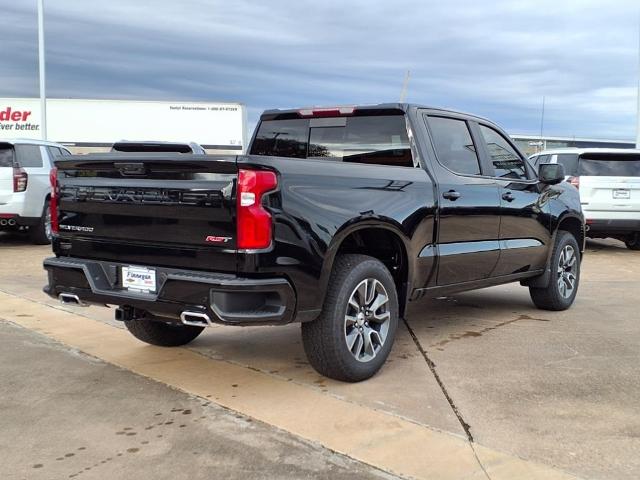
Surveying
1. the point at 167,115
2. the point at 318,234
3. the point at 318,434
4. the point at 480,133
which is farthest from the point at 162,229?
the point at 167,115

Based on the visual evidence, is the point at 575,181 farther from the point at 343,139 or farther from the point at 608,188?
the point at 343,139

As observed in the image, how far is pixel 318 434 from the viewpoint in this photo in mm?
3627

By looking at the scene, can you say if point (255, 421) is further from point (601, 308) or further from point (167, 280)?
point (601, 308)

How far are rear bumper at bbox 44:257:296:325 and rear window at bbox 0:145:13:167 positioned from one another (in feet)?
26.1

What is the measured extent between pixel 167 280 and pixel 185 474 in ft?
3.80

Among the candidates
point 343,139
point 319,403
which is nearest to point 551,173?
point 343,139

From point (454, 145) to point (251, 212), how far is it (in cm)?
236

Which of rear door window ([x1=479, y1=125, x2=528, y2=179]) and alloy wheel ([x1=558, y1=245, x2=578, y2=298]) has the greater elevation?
rear door window ([x1=479, y1=125, x2=528, y2=179])

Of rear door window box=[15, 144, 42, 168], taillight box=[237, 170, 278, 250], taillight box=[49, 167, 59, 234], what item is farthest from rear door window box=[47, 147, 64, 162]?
taillight box=[237, 170, 278, 250]

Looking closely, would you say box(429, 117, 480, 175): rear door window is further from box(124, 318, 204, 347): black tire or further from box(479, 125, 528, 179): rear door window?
box(124, 318, 204, 347): black tire

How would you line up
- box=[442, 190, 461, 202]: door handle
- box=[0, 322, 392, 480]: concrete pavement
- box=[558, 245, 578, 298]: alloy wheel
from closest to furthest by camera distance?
1. box=[0, 322, 392, 480]: concrete pavement
2. box=[442, 190, 461, 202]: door handle
3. box=[558, 245, 578, 298]: alloy wheel

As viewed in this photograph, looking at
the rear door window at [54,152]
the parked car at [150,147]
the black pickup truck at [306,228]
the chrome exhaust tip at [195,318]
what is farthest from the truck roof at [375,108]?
the rear door window at [54,152]

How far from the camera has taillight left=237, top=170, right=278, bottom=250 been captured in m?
3.72


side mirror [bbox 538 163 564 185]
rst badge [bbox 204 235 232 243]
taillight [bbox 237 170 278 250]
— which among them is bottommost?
rst badge [bbox 204 235 232 243]
